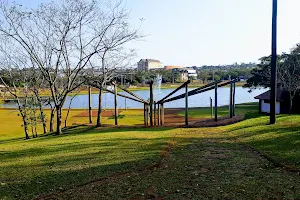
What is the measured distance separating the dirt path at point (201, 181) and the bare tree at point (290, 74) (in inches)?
738

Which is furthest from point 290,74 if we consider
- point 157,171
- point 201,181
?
point 201,181

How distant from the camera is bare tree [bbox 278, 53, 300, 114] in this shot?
77.7 ft

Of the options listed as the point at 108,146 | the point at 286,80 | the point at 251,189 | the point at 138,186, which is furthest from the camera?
the point at 286,80

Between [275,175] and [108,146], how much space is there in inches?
196

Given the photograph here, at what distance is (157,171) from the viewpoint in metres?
5.90

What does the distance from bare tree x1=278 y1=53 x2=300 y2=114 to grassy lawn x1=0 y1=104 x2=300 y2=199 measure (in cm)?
1582

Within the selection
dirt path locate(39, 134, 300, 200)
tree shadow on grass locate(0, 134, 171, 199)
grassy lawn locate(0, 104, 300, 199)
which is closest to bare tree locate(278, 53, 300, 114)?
grassy lawn locate(0, 104, 300, 199)

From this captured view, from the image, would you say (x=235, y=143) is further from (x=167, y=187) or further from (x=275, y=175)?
(x=167, y=187)

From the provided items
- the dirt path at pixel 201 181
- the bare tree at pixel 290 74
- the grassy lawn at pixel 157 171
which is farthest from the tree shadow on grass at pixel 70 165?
the bare tree at pixel 290 74

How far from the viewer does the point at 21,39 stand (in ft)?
45.3

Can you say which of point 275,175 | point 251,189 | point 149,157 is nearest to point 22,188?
point 149,157

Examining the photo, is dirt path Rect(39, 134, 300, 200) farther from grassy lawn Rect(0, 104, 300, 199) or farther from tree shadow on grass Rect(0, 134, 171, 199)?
tree shadow on grass Rect(0, 134, 171, 199)

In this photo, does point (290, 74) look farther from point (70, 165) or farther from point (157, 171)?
point (70, 165)

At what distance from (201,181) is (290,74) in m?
23.9
